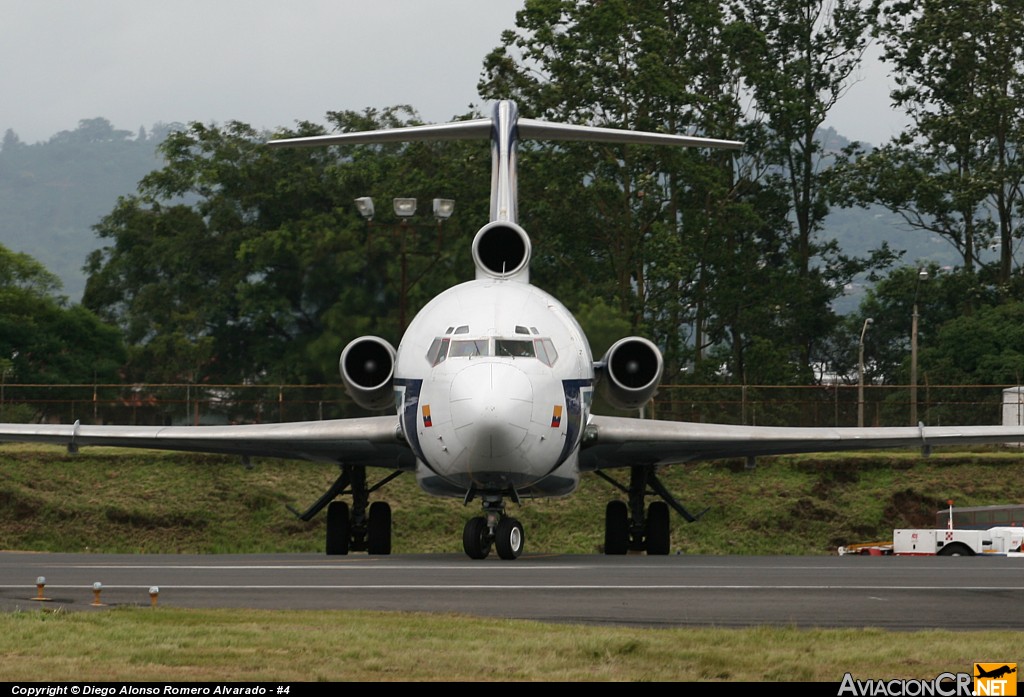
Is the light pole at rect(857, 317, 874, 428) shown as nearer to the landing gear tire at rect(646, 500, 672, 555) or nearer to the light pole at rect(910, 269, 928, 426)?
the light pole at rect(910, 269, 928, 426)

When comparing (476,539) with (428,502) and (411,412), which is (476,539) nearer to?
(411,412)

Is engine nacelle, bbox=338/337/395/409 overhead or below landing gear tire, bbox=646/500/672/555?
overhead

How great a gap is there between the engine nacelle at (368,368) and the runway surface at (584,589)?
366 centimetres

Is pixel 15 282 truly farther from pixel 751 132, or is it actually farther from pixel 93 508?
pixel 93 508

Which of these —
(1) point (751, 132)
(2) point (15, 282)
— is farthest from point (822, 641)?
(2) point (15, 282)

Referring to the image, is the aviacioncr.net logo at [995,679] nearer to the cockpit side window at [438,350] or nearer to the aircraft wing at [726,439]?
the cockpit side window at [438,350]

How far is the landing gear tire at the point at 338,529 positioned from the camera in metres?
27.0

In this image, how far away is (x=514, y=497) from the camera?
22.1 m

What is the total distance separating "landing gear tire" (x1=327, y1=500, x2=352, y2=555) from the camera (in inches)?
1061

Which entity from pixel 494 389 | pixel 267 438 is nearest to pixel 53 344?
pixel 267 438

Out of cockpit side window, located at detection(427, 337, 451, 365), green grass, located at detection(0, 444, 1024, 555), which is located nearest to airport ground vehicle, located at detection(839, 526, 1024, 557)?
green grass, located at detection(0, 444, 1024, 555)

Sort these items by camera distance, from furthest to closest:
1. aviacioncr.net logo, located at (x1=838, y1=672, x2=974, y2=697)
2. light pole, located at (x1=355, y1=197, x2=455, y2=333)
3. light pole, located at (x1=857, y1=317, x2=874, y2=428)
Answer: light pole, located at (x1=857, y1=317, x2=874, y2=428) < light pole, located at (x1=355, y1=197, x2=455, y2=333) < aviacioncr.net logo, located at (x1=838, y1=672, x2=974, y2=697)

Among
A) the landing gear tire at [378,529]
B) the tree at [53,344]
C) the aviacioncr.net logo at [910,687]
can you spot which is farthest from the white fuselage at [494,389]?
the tree at [53,344]

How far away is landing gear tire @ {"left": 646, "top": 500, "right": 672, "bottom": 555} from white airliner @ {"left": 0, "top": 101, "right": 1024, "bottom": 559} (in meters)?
0.02
